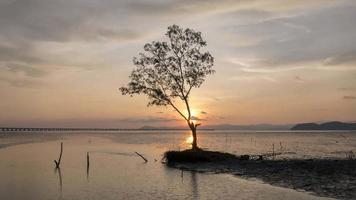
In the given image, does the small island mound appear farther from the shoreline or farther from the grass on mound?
the shoreline

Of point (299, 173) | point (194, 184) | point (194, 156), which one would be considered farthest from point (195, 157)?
point (194, 184)

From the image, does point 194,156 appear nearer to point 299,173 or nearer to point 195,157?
point 195,157

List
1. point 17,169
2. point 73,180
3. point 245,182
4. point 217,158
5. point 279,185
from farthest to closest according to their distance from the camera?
1. point 217,158
2. point 17,169
3. point 73,180
4. point 245,182
5. point 279,185

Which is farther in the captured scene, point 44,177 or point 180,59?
point 180,59

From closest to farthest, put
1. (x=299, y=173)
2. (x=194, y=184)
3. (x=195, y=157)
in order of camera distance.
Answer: (x=194, y=184) → (x=299, y=173) → (x=195, y=157)

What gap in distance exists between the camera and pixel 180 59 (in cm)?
6081

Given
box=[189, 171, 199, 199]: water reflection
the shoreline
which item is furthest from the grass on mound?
box=[189, 171, 199, 199]: water reflection

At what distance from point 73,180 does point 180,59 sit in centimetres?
2440

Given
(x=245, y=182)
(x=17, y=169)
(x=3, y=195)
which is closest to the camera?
(x=3, y=195)

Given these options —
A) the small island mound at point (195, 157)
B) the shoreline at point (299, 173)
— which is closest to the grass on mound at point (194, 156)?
the small island mound at point (195, 157)

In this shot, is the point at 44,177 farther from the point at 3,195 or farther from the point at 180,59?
the point at 180,59

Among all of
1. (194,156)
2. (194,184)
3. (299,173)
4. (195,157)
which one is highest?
Answer: (194,156)

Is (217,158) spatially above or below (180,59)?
below

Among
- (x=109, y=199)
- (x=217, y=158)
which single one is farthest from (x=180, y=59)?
(x=109, y=199)
